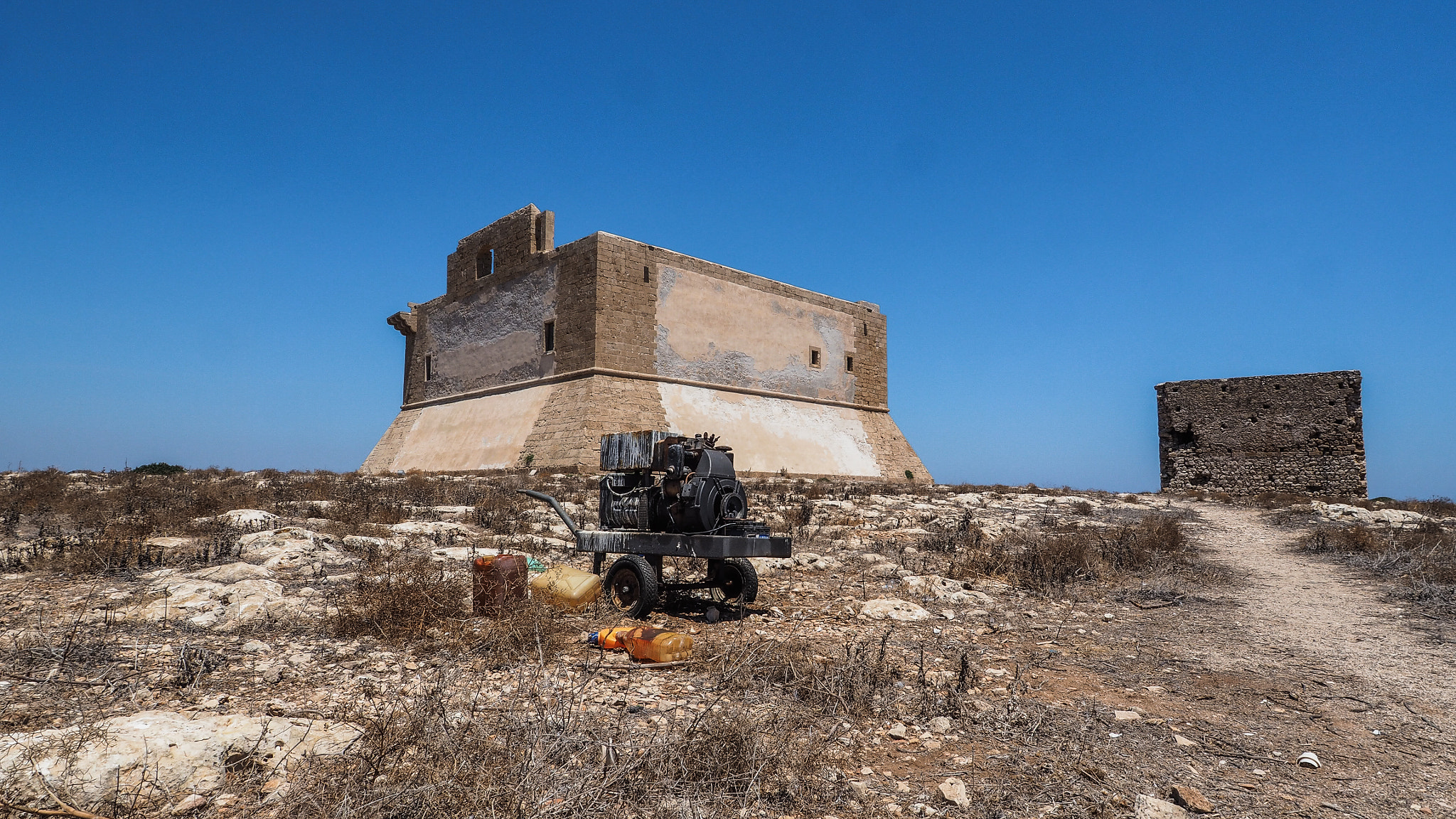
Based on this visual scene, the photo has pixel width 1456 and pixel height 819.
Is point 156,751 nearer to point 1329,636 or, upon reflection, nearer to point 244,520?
point 244,520

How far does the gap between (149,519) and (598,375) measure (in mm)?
12350

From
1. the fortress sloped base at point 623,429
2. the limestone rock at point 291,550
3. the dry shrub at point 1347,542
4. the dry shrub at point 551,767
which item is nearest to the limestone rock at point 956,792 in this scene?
the dry shrub at point 551,767

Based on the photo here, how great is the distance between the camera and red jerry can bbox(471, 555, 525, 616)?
195 inches

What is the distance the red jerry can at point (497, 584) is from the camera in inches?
Answer: 195

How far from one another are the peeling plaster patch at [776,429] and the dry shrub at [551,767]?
16978 mm

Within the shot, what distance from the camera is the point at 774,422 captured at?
23156mm

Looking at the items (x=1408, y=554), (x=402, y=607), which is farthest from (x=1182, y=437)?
(x=402, y=607)

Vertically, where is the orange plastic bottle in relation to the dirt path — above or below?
above

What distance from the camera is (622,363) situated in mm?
20203

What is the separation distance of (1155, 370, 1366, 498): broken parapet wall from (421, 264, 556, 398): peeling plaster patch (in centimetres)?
2035

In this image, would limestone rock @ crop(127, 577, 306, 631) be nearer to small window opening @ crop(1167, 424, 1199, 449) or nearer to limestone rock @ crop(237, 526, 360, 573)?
limestone rock @ crop(237, 526, 360, 573)

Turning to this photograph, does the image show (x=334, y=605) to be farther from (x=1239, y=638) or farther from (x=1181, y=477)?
(x=1181, y=477)

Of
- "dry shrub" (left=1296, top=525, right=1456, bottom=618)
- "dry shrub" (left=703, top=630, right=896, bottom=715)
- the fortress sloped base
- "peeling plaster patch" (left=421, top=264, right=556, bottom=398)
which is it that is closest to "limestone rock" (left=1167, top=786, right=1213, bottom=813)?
"dry shrub" (left=703, top=630, right=896, bottom=715)

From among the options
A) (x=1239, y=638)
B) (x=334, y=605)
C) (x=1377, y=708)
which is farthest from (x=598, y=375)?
(x=1377, y=708)
